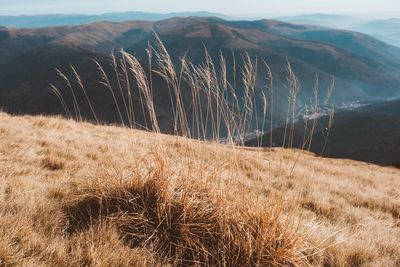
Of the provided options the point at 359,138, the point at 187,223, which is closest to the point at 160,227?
the point at 187,223

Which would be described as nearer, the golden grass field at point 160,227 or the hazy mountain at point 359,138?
the golden grass field at point 160,227

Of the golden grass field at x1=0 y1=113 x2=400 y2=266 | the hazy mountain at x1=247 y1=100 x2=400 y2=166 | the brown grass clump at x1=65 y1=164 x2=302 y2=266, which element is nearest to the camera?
the golden grass field at x1=0 y1=113 x2=400 y2=266

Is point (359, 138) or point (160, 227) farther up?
point (160, 227)

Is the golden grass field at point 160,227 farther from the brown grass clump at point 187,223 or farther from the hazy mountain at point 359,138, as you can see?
the hazy mountain at point 359,138

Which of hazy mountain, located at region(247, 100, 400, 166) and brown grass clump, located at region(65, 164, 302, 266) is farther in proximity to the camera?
hazy mountain, located at region(247, 100, 400, 166)

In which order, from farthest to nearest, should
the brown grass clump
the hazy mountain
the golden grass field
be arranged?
the hazy mountain
the brown grass clump
the golden grass field

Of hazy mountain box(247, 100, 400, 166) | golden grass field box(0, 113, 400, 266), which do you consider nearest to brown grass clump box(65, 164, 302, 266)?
golden grass field box(0, 113, 400, 266)

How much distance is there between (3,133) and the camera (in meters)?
6.05

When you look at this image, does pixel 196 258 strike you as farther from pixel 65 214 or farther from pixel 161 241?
pixel 65 214

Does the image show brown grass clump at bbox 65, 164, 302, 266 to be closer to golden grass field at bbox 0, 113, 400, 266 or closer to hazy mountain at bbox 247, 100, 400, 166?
golden grass field at bbox 0, 113, 400, 266

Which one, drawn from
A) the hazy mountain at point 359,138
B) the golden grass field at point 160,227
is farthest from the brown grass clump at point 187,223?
the hazy mountain at point 359,138

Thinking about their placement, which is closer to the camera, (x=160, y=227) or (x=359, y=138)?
(x=160, y=227)

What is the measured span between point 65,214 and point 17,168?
1.32 meters

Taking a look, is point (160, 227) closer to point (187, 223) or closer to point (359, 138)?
point (187, 223)
